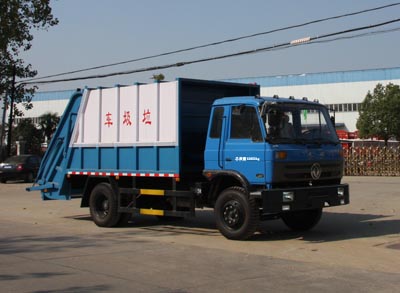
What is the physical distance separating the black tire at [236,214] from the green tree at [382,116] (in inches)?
1625

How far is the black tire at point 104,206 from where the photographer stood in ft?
43.6

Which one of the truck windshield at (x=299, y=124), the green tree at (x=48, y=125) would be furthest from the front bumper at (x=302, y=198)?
the green tree at (x=48, y=125)

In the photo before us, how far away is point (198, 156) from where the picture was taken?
1207 cm

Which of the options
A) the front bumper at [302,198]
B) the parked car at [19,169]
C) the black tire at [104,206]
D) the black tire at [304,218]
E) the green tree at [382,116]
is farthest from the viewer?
the green tree at [382,116]

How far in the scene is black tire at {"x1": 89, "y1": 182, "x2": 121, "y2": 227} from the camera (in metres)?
13.3

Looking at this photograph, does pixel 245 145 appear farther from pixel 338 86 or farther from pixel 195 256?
pixel 338 86

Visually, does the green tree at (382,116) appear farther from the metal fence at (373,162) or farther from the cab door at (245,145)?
the cab door at (245,145)

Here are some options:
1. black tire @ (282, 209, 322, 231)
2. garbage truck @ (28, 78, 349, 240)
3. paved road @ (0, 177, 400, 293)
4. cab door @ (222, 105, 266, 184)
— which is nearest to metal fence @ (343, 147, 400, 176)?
paved road @ (0, 177, 400, 293)

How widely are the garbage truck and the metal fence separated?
76.3 ft

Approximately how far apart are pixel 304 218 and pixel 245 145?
268 cm

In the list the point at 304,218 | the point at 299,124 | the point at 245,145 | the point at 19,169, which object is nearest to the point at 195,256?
the point at 245,145

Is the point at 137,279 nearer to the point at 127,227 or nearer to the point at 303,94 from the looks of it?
the point at 127,227

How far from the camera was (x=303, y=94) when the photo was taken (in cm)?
7194

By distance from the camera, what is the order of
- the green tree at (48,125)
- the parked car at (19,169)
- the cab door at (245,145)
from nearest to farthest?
the cab door at (245,145) → the parked car at (19,169) → the green tree at (48,125)
